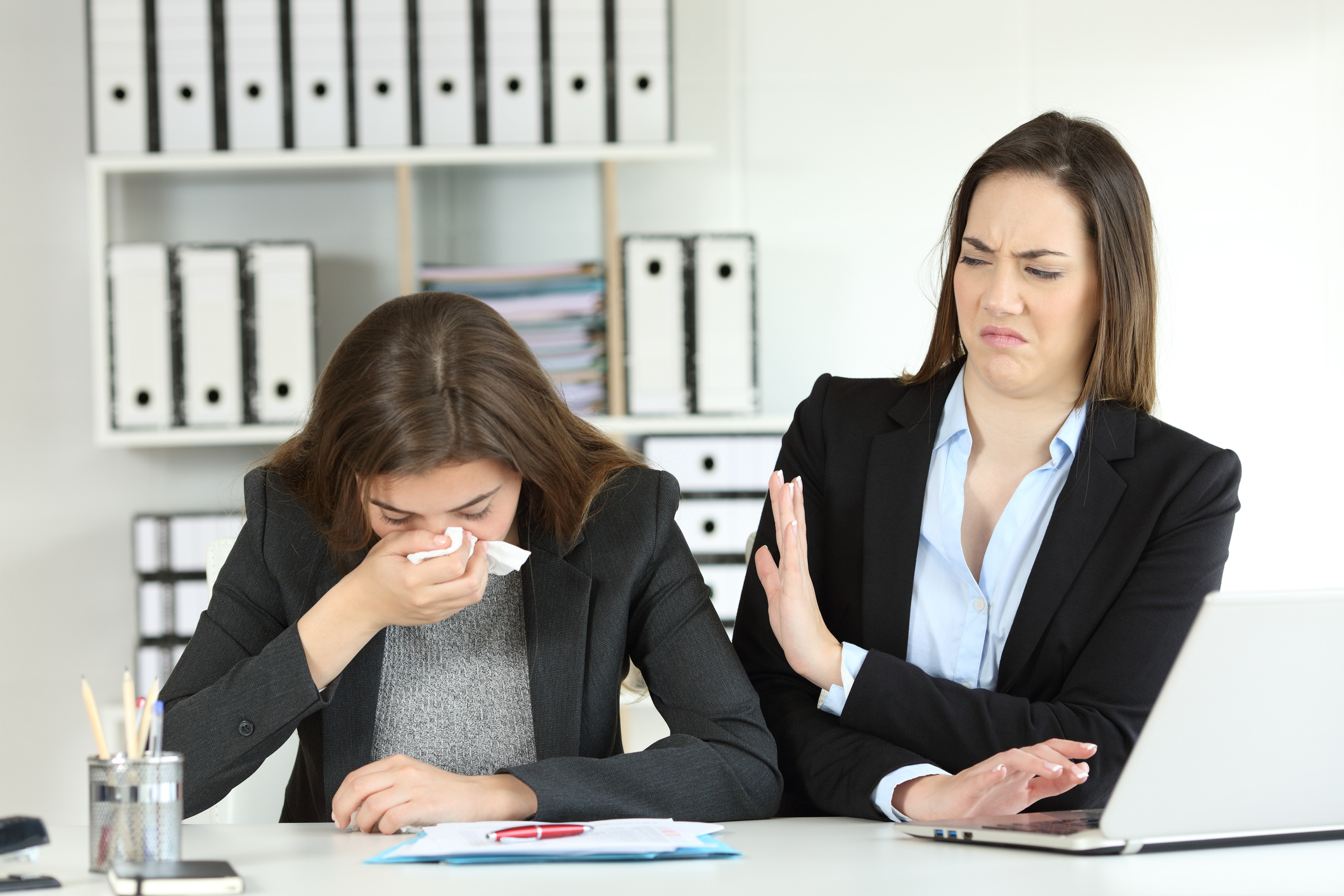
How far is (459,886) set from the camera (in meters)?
0.89

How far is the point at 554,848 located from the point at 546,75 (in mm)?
1901

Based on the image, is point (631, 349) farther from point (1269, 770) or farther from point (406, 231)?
point (1269, 770)

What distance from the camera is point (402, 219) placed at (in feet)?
8.65

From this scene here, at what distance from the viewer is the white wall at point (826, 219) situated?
2799mm

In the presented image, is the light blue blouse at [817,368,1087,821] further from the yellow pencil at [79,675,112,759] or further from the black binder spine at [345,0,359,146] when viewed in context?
the black binder spine at [345,0,359,146]

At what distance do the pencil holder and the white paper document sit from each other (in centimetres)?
16

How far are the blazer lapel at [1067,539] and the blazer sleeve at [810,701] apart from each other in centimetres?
18

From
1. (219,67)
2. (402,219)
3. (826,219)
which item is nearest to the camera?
A: (219,67)

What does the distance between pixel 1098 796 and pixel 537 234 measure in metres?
2.00

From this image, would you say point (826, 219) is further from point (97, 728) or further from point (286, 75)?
point (97, 728)

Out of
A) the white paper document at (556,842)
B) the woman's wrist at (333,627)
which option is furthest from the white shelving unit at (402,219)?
the white paper document at (556,842)

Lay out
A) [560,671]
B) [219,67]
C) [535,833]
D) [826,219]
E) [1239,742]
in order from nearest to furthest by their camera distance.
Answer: [1239,742] < [535,833] < [560,671] < [219,67] < [826,219]

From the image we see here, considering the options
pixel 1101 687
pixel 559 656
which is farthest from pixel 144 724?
pixel 1101 687

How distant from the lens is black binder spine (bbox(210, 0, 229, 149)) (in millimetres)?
2498
